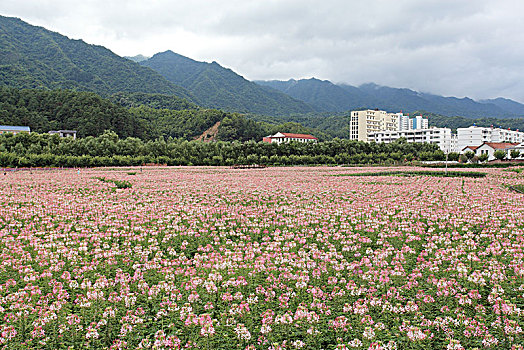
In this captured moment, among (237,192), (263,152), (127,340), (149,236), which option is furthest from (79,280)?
(263,152)

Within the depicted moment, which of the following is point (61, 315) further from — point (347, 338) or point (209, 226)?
point (209, 226)

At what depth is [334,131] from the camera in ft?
596

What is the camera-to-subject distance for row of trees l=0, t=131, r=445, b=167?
1886 inches

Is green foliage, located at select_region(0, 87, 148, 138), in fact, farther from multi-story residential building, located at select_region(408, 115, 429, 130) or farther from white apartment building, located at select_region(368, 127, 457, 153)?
multi-story residential building, located at select_region(408, 115, 429, 130)

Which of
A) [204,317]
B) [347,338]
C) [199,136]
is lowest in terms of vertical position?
[347,338]

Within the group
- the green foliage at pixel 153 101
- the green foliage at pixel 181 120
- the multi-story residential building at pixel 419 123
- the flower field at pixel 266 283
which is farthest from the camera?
the multi-story residential building at pixel 419 123

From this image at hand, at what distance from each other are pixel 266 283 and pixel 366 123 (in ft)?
572

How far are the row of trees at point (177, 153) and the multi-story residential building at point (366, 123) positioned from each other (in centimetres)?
9766

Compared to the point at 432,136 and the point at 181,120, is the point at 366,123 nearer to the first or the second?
the point at 432,136

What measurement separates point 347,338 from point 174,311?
2332 millimetres

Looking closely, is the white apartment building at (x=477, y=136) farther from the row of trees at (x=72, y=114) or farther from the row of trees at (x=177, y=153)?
the row of trees at (x=72, y=114)

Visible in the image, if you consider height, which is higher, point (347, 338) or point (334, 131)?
point (334, 131)

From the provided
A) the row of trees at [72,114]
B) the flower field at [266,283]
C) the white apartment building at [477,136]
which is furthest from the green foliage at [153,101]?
the flower field at [266,283]

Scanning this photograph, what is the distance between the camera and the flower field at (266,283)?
182 inches
